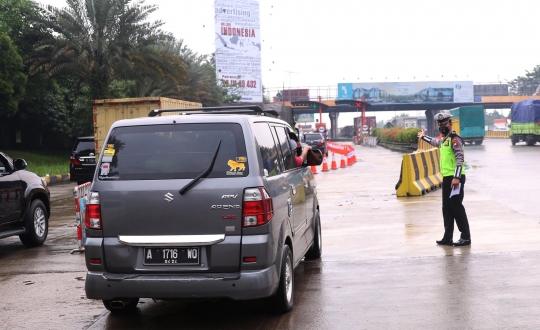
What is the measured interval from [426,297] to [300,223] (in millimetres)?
1486

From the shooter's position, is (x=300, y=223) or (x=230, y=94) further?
(x=230, y=94)

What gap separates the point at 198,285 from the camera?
564 centimetres

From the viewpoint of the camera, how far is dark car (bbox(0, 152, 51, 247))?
10.3m

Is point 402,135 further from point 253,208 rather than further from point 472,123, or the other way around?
point 253,208

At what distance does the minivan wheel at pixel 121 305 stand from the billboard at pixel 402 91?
83367 mm

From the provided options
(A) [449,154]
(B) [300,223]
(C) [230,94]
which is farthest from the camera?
(C) [230,94]

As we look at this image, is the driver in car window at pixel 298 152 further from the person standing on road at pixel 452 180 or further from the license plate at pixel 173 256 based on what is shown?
the license plate at pixel 173 256

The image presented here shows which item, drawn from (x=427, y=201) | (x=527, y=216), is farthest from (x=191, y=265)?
(x=427, y=201)

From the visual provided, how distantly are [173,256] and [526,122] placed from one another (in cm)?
4531

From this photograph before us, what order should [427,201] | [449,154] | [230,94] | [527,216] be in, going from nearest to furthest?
[449,154]
[527,216]
[427,201]
[230,94]

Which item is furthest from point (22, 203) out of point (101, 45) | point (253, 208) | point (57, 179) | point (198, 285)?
point (101, 45)

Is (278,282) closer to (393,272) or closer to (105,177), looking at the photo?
(105,177)

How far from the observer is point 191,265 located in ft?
18.6

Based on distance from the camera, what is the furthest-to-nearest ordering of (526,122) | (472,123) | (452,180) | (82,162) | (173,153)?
(472,123), (526,122), (82,162), (452,180), (173,153)
